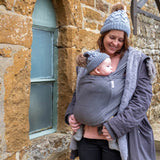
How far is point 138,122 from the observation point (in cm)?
158

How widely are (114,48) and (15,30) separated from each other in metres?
0.80

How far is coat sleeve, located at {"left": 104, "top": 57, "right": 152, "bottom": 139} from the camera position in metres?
1.54

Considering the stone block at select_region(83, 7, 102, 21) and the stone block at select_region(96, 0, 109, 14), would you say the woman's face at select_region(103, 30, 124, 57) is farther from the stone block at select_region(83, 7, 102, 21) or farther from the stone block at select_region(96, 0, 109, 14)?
the stone block at select_region(96, 0, 109, 14)

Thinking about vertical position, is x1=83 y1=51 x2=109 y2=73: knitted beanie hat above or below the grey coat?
above

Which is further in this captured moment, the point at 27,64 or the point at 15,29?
the point at 27,64

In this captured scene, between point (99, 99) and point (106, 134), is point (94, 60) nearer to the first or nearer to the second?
point (99, 99)

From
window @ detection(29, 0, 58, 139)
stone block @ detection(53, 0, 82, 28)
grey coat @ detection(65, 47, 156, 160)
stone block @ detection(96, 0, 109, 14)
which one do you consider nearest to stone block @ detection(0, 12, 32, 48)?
window @ detection(29, 0, 58, 139)

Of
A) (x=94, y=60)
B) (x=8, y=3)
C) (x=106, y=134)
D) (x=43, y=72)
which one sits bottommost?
(x=106, y=134)

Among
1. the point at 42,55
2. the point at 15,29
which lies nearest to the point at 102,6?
the point at 42,55

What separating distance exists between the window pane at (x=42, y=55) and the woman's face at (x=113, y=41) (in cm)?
80

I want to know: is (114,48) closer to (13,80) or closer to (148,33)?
(13,80)

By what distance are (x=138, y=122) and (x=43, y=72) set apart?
1.18m

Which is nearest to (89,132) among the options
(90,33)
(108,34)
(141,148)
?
(141,148)

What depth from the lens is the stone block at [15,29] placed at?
1751 millimetres
